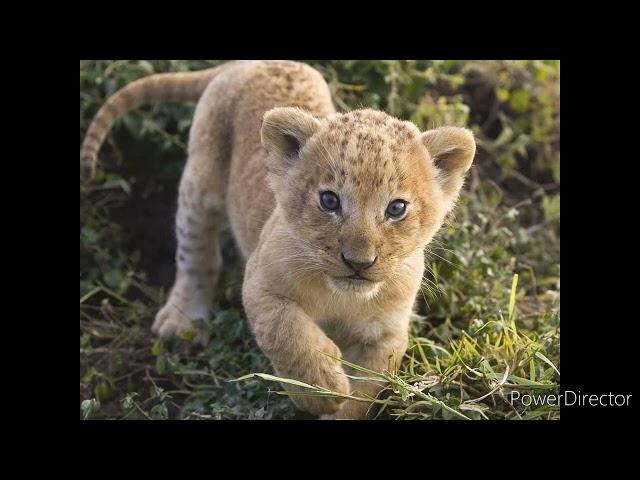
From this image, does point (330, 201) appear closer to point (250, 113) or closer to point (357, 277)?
point (357, 277)

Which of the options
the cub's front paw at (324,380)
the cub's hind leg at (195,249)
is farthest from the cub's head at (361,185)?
the cub's hind leg at (195,249)

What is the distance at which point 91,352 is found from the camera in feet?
21.7

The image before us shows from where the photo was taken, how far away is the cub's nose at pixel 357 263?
4453 mm

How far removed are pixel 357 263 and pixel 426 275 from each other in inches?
79.6

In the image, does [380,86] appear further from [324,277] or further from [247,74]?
[324,277]

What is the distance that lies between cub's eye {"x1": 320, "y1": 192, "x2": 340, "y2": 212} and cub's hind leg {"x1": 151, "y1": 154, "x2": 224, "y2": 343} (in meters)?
2.07

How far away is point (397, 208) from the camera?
4629 millimetres

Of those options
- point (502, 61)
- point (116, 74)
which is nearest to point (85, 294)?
point (116, 74)

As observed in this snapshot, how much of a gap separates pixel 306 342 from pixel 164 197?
357 centimetres

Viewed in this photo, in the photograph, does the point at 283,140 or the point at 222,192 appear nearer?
the point at 283,140

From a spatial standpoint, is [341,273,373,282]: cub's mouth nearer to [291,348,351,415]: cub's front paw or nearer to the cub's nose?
the cub's nose

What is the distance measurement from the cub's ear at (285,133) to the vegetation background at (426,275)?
119cm

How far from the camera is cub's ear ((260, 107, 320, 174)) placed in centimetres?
496

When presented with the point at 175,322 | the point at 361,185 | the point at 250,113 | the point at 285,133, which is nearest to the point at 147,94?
the point at 250,113
